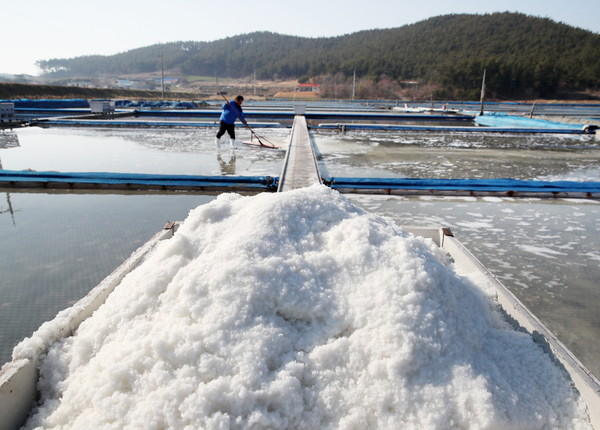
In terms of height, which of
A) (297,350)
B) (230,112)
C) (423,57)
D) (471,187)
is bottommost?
(471,187)

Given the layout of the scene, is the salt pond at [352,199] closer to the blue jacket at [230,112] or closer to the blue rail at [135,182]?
the blue rail at [135,182]

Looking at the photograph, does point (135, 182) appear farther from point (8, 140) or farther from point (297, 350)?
point (8, 140)

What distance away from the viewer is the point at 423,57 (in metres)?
59.2

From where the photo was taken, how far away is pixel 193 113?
14609mm

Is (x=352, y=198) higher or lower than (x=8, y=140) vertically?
lower

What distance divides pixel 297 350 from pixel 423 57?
66.3 metres

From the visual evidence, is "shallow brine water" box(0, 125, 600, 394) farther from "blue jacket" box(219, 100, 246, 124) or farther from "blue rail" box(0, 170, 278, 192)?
"blue jacket" box(219, 100, 246, 124)

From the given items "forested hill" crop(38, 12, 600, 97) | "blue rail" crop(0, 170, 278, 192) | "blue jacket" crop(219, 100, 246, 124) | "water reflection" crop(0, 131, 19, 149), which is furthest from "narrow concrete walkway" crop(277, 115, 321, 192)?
"forested hill" crop(38, 12, 600, 97)

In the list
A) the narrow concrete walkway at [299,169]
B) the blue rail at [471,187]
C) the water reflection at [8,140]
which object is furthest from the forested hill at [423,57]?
the blue rail at [471,187]

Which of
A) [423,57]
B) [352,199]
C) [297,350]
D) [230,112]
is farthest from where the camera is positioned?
[423,57]

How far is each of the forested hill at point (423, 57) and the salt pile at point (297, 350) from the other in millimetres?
36849

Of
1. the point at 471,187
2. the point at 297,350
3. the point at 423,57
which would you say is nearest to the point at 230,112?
the point at 471,187

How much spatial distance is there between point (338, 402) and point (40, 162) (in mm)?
6287

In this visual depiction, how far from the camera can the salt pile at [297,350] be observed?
102 cm
